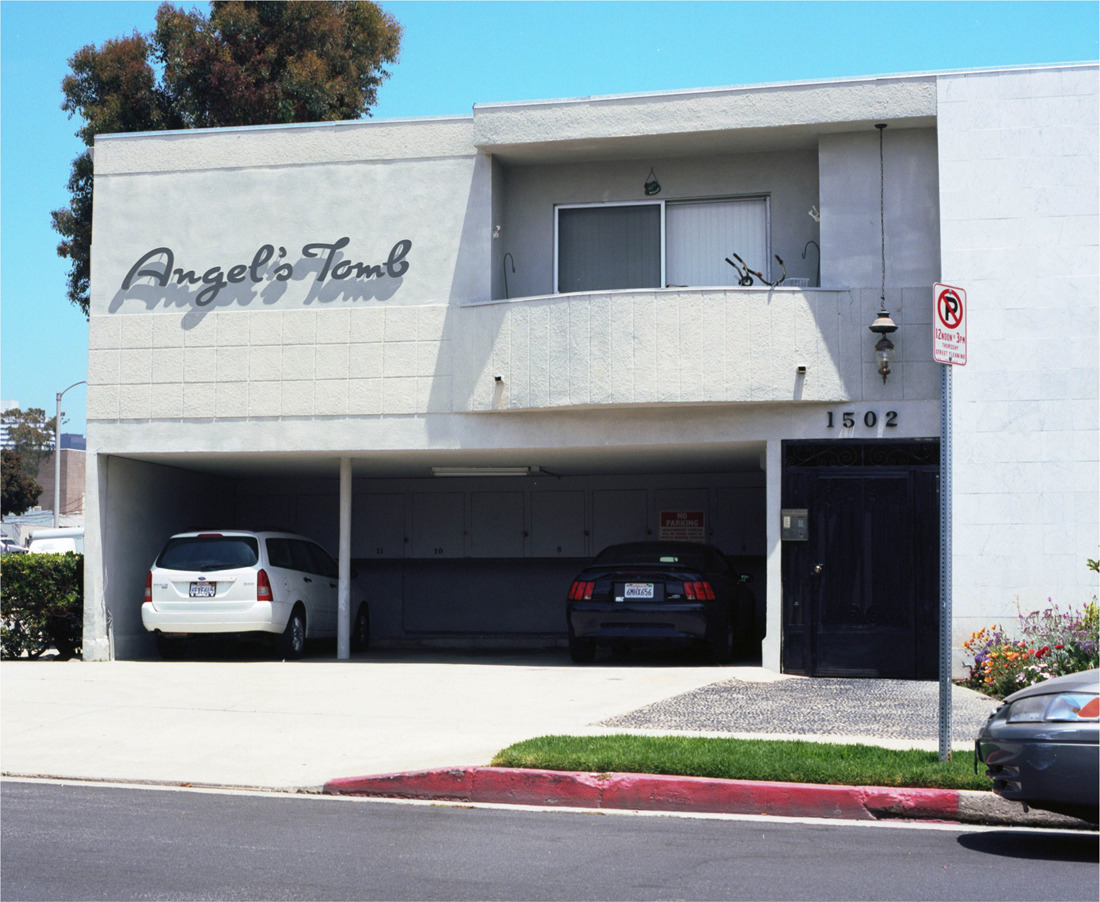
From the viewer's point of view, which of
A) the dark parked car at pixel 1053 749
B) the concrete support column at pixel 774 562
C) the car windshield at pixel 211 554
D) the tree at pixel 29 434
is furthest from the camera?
the tree at pixel 29 434

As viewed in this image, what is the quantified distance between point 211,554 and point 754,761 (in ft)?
31.0

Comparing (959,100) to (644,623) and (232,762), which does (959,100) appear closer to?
(644,623)

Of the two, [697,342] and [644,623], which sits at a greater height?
[697,342]

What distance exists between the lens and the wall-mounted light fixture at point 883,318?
1438 centimetres

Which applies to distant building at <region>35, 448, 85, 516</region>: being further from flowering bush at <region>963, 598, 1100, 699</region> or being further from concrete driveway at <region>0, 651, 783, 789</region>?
flowering bush at <region>963, 598, 1100, 699</region>

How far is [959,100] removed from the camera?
14.5 metres

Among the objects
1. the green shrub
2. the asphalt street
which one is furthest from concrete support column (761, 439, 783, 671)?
the green shrub

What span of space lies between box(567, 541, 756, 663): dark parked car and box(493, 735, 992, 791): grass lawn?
5.52 meters

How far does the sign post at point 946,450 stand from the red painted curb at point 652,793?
2.57 feet

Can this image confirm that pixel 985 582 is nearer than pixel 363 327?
Yes

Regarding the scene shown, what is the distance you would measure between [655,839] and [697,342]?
27.7 feet

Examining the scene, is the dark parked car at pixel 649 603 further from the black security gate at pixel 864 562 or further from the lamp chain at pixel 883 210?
the lamp chain at pixel 883 210

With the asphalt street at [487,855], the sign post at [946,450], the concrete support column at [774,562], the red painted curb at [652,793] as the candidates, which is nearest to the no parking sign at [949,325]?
the sign post at [946,450]

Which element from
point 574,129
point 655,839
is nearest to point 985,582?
point 574,129
